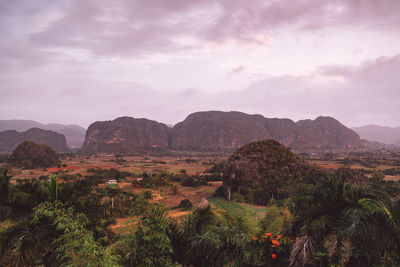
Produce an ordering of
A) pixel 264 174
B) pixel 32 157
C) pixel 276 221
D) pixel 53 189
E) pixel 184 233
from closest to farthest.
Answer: pixel 53 189 < pixel 184 233 < pixel 276 221 < pixel 264 174 < pixel 32 157

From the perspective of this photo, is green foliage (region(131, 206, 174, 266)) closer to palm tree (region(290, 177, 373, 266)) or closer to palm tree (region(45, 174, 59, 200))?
palm tree (region(45, 174, 59, 200))

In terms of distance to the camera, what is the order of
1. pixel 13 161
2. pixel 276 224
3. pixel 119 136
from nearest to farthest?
pixel 276 224 → pixel 13 161 → pixel 119 136

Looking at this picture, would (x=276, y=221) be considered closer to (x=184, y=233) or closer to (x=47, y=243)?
(x=184, y=233)

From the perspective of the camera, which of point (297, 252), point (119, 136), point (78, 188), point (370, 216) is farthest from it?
point (119, 136)

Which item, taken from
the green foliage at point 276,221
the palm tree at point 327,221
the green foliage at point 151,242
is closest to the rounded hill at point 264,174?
the green foliage at point 276,221

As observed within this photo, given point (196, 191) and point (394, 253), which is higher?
point (394, 253)

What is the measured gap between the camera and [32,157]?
74062 mm

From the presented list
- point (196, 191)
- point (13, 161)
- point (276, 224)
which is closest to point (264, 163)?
point (196, 191)

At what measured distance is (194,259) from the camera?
6.73 m

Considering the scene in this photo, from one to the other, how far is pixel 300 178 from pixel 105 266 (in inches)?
1211

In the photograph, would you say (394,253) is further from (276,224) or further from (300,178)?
(300,178)

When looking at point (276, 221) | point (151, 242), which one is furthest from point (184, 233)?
point (276, 221)

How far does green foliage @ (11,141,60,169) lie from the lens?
72169 millimetres

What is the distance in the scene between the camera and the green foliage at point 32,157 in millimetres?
72169
